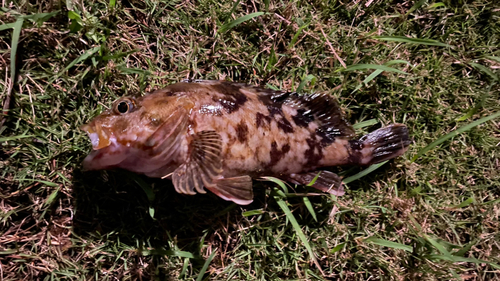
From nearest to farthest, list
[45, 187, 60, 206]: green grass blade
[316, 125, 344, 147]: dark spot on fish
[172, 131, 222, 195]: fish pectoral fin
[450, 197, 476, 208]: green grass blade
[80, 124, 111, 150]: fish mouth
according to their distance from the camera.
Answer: [80, 124, 111, 150]: fish mouth → [172, 131, 222, 195]: fish pectoral fin → [45, 187, 60, 206]: green grass blade → [316, 125, 344, 147]: dark spot on fish → [450, 197, 476, 208]: green grass blade

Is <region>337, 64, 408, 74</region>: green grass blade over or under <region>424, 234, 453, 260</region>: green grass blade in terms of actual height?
over

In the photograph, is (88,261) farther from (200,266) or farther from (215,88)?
(215,88)

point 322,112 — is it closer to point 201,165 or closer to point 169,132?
point 201,165

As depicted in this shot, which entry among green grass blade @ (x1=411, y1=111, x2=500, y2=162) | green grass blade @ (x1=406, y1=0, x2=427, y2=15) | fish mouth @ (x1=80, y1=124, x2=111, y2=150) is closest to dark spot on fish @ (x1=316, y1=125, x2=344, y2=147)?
green grass blade @ (x1=411, y1=111, x2=500, y2=162)

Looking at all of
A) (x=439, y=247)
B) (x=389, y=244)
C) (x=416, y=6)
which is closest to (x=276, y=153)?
(x=389, y=244)

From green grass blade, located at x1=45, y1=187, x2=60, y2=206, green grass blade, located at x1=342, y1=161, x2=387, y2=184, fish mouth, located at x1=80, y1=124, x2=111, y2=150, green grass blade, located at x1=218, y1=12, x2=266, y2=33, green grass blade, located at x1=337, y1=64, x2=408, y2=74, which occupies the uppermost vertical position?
green grass blade, located at x1=337, y1=64, x2=408, y2=74

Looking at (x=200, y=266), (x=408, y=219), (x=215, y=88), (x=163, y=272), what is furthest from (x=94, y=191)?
(x=408, y=219)

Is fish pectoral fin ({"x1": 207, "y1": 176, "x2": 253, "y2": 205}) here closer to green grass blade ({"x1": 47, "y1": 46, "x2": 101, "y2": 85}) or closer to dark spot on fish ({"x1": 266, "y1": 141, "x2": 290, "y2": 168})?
dark spot on fish ({"x1": 266, "y1": 141, "x2": 290, "y2": 168})
